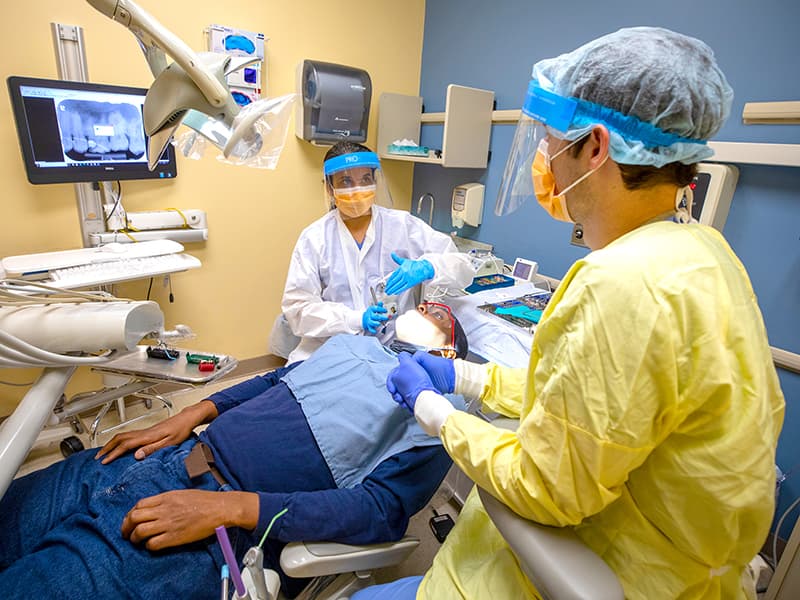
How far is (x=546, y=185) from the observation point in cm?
88

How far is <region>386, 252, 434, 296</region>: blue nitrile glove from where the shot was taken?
6.05 feet

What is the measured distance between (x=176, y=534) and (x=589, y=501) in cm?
75

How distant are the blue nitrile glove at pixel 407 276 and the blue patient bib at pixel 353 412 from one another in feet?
1.92

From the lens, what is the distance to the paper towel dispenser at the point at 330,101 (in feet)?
7.75

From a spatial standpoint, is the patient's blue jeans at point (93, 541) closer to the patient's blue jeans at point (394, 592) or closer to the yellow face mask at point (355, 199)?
the patient's blue jeans at point (394, 592)

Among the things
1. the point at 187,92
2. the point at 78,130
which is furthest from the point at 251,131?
the point at 78,130

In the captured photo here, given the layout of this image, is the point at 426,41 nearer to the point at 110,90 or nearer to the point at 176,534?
the point at 110,90

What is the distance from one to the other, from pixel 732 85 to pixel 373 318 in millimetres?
1568

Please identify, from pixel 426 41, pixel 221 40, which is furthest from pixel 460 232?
pixel 221 40

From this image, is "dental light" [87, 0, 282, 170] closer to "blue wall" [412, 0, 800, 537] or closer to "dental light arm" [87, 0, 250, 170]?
"dental light arm" [87, 0, 250, 170]

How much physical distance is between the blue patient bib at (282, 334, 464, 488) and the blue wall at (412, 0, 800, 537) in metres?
1.28

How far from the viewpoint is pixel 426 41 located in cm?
287

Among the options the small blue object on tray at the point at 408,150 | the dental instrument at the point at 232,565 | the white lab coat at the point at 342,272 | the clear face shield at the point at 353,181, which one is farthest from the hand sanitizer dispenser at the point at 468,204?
the dental instrument at the point at 232,565

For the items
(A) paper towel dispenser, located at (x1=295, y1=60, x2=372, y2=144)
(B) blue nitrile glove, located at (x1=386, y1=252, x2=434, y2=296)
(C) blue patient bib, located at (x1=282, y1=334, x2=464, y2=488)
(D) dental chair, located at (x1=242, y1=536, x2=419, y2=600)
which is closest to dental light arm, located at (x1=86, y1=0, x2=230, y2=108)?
(C) blue patient bib, located at (x1=282, y1=334, x2=464, y2=488)
